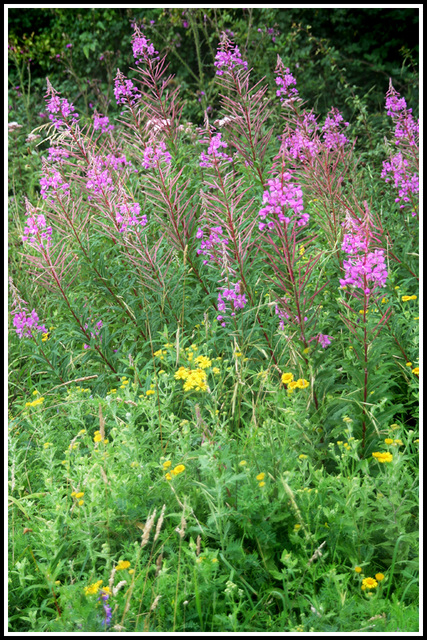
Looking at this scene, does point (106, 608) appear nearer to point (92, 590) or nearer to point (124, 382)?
point (92, 590)

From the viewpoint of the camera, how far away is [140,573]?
6.42ft

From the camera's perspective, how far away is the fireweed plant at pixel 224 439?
195cm

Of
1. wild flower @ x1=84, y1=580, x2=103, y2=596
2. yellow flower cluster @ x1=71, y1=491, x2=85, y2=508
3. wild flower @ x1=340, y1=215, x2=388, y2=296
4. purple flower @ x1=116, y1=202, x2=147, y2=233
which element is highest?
purple flower @ x1=116, y1=202, x2=147, y2=233

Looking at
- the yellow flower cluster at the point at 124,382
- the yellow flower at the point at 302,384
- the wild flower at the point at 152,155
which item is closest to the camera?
the yellow flower at the point at 302,384

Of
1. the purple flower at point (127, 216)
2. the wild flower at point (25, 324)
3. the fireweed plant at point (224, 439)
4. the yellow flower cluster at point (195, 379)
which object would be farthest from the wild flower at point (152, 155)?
the yellow flower cluster at point (195, 379)

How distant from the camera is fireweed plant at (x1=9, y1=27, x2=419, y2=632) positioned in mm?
1949

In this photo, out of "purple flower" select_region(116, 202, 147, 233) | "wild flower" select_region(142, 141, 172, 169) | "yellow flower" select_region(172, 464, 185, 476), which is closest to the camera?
"yellow flower" select_region(172, 464, 185, 476)

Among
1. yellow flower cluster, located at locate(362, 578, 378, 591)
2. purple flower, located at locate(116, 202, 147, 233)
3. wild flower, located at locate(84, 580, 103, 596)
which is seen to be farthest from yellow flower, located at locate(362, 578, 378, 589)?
purple flower, located at locate(116, 202, 147, 233)

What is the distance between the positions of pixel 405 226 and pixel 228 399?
1900 mm

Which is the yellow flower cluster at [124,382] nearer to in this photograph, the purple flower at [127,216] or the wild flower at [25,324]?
the wild flower at [25,324]

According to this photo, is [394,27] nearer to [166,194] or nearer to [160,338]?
[166,194]

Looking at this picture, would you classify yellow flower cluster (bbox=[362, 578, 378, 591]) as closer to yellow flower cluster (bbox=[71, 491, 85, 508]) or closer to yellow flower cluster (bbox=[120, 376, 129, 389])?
yellow flower cluster (bbox=[71, 491, 85, 508])

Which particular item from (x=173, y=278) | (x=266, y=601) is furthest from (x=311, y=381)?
(x=173, y=278)

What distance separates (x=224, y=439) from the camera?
2.34 meters
